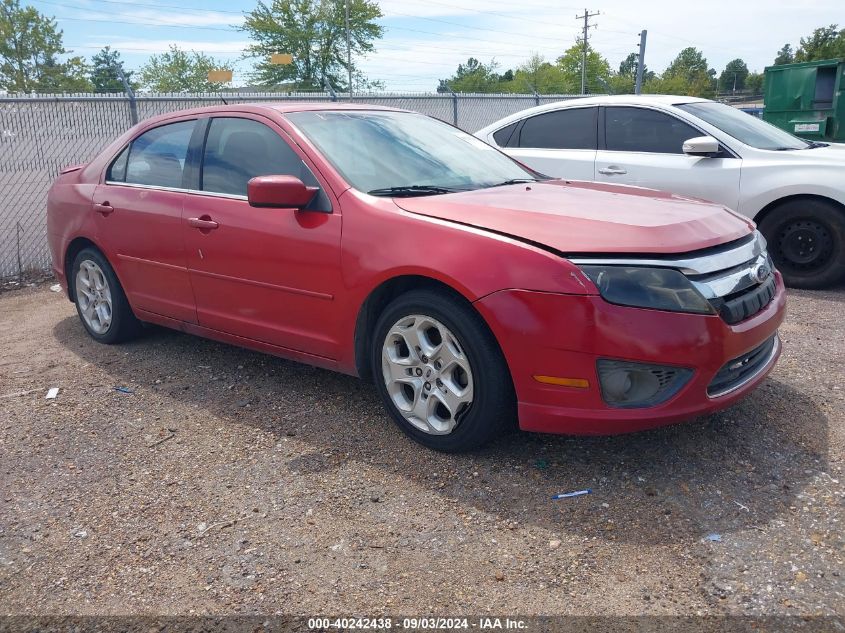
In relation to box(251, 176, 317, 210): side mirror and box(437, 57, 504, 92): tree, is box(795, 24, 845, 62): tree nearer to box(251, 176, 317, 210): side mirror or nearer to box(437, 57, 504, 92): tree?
box(437, 57, 504, 92): tree

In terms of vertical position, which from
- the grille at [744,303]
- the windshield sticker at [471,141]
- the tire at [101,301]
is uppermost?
the windshield sticker at [471,141]

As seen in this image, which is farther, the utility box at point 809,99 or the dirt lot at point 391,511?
the utility box at point 809,99

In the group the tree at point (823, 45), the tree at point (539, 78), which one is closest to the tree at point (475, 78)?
the tree at point (539, 78)

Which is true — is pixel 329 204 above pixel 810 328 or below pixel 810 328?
above

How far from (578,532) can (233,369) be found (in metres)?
2.71

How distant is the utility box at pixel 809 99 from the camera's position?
13586 mm

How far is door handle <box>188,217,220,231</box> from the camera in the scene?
413 cm

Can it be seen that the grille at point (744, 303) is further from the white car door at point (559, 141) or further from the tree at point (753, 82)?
the tree at point (753, 82)

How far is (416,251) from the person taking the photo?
325cm

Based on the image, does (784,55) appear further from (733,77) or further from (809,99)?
(809,99)

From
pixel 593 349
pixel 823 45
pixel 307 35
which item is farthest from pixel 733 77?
pixel 593 349

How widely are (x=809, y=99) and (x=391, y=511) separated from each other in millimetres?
14343

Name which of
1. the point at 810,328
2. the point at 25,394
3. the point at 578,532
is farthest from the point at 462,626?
the point at 810,328

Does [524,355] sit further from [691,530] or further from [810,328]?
[810,328]
